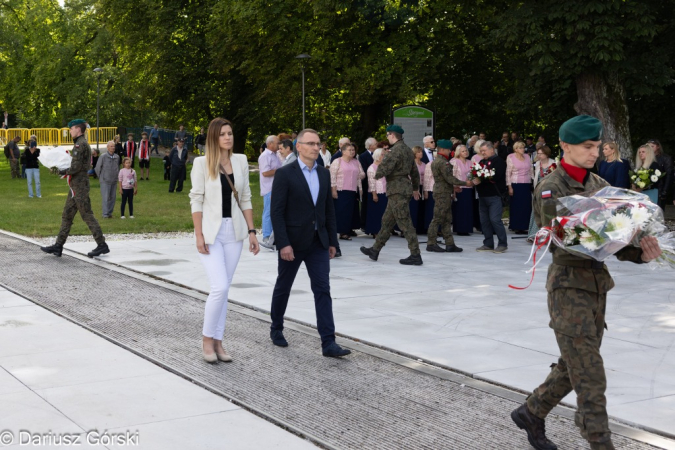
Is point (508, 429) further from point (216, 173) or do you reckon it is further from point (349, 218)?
point (349, 218)

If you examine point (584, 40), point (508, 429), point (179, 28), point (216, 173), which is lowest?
point (508, 429)

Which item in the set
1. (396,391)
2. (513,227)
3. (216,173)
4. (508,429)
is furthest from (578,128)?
(513,227)

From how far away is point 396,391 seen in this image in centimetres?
645

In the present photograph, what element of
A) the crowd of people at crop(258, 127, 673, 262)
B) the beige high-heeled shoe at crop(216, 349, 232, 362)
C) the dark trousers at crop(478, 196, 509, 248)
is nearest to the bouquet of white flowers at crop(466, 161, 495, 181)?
the crowd of people at crop(258, 127, 673, 262)

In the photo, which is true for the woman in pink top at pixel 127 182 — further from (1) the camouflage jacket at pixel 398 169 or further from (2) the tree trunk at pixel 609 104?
(2) the tree trunk at pixel 609 104

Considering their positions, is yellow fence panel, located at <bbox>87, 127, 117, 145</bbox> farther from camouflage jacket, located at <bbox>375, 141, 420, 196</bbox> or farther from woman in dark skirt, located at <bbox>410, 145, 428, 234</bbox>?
camouflage jacket, located at <bbox>375, 141, 420, 196</bbox>

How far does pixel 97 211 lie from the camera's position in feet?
→ 75.5

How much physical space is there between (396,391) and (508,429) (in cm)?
108

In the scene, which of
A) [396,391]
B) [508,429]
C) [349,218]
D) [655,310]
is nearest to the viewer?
[508,429]

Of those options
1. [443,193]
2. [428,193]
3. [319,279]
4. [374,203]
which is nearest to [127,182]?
[374,203]

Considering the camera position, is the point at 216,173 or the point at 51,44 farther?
the point at 51,44

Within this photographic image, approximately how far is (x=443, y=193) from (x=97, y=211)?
11.3m

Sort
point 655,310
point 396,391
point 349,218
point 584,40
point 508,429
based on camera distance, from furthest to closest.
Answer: point 584,40 < point 349,218 < point 655,310 < point 396,391 < point 508,429

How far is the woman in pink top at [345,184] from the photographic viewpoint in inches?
661
